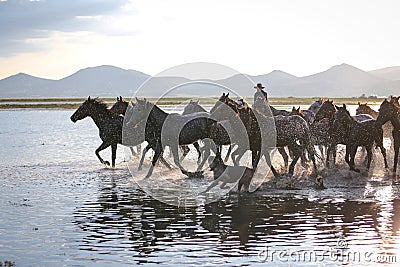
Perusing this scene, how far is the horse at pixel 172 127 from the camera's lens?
17.2 meters

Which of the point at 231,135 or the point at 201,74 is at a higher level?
the point at 201,74

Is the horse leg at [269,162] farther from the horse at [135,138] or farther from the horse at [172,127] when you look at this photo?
the horse at [135,138]

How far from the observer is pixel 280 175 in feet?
54.1

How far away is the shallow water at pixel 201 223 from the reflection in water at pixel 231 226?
0.06 feet

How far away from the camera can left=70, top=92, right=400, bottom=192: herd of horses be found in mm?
15773

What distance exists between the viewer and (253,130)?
15.6m

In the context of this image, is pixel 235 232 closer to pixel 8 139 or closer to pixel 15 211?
pixel 15 211

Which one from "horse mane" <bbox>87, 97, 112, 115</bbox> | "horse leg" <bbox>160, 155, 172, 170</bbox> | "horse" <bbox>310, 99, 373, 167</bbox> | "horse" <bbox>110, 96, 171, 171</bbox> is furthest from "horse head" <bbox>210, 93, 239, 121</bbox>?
"horse mane" <bbox>87, 97, 112, 115</bbox>

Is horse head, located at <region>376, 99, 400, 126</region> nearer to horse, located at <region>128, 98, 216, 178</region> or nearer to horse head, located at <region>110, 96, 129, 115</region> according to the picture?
horse, located at <region>128, 98, 216, 178</region>

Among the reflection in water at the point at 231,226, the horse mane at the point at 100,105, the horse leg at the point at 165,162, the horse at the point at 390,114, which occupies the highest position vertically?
the horse mane at the point at 100,105

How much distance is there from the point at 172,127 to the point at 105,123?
3.37m

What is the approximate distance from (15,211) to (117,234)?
3.00 metres

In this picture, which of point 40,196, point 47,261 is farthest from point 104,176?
point 47,261

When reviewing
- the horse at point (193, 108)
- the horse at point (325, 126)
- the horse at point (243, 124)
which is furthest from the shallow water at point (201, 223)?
the horse at point (193, 108)
